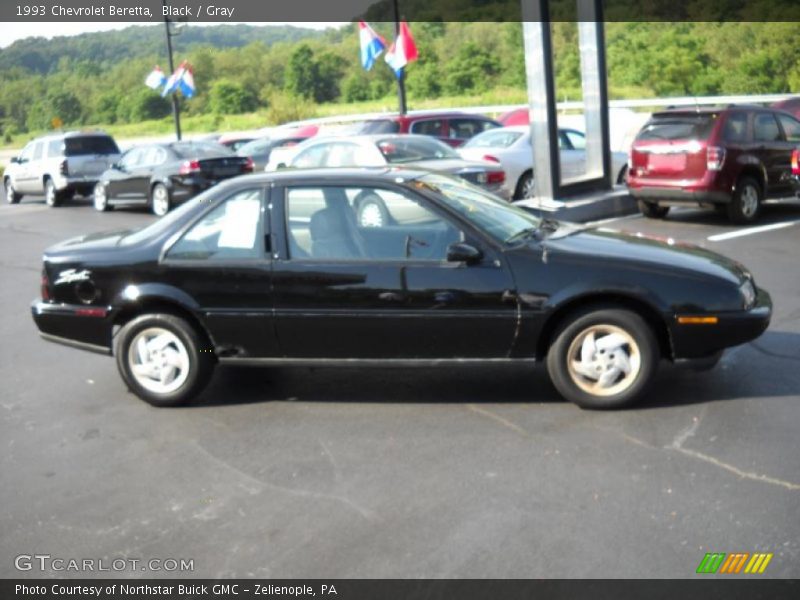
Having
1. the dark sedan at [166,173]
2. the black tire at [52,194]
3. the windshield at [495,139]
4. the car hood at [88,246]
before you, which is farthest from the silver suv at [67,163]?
the car hood at [88,246]

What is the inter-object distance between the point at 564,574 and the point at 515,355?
2260mm

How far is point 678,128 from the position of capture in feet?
45.5

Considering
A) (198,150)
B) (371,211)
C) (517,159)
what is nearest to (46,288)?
(371,211)

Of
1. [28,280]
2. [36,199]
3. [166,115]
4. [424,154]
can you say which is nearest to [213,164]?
[424,154]

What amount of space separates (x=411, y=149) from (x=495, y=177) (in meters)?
1.38

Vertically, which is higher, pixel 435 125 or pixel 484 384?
pixel 435 125

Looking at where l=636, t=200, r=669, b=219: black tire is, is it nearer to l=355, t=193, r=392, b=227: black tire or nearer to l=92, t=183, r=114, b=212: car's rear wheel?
l=355, t=193, r=392, b=227: black tire

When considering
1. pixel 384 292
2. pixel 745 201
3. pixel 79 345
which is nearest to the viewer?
pixel 384 292

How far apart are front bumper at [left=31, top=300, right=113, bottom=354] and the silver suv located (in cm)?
1687

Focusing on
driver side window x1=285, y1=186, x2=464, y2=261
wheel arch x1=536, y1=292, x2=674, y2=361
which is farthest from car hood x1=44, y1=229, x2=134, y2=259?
wheel arch x1=536, y1=292, x2=674, y2=361

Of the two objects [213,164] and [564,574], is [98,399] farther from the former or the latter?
[213,164]

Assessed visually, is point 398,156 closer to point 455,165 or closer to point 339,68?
point 455,165

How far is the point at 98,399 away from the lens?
7059 millimetres

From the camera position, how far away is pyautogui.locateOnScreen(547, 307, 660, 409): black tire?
612 cm
